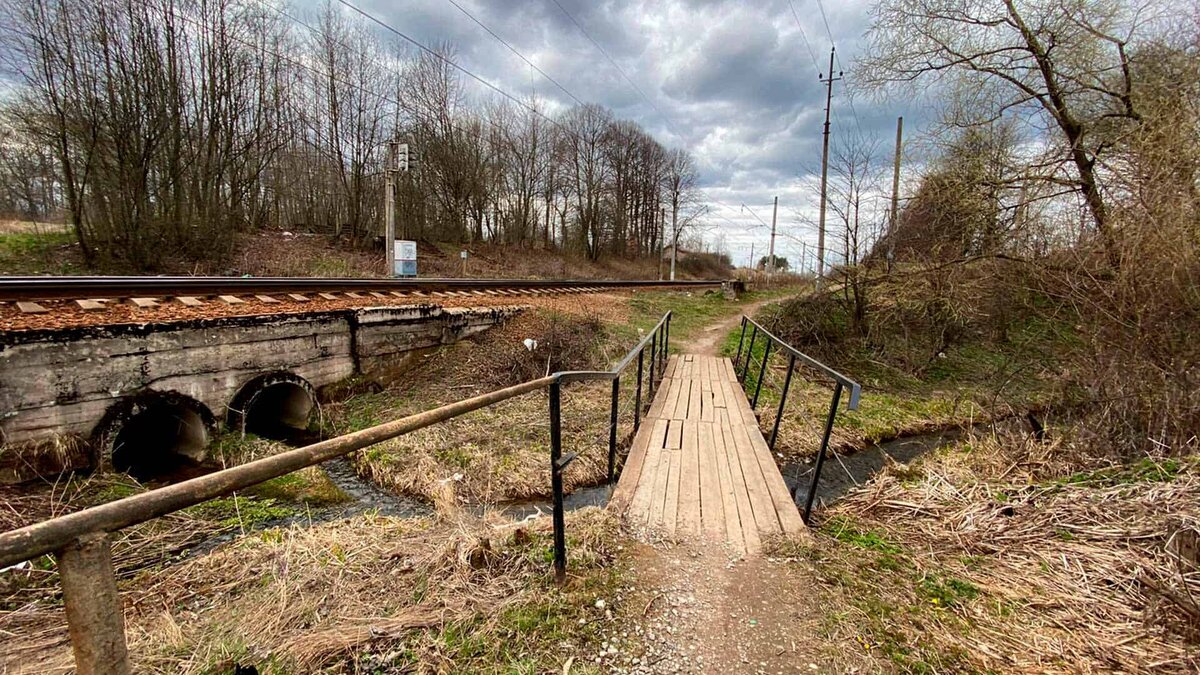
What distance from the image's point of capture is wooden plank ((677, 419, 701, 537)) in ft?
11.0

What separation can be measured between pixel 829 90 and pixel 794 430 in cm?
1441

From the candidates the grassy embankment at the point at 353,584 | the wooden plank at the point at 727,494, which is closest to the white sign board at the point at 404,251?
the grassy embankment at the point at 353,584

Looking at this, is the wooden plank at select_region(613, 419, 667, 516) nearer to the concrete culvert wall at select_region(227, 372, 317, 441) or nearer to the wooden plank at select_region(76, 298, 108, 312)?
the concrete culvert wall at select_region(227, 372, 317, 441)

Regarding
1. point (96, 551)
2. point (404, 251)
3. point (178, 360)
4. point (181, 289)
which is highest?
point (404, 251)

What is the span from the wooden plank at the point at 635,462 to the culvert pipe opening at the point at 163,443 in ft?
15.7

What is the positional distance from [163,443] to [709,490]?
21.1 feet

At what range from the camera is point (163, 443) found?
573 centimetres

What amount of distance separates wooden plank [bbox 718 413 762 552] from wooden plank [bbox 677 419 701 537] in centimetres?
29

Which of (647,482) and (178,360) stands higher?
(178,360)

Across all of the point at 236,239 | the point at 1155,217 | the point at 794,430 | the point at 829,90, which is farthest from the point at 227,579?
the point at 829,90

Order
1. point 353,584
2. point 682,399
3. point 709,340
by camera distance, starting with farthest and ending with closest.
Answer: point 709,340, point 682,399, point 353,584

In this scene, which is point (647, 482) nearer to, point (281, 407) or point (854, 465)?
point (854, 465)

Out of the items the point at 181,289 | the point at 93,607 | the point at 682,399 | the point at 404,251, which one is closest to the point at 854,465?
the point at 682,399

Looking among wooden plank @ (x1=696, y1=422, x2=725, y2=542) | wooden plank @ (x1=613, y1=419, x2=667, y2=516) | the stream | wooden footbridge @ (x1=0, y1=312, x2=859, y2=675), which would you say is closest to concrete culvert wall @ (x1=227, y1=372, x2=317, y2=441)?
the stream
